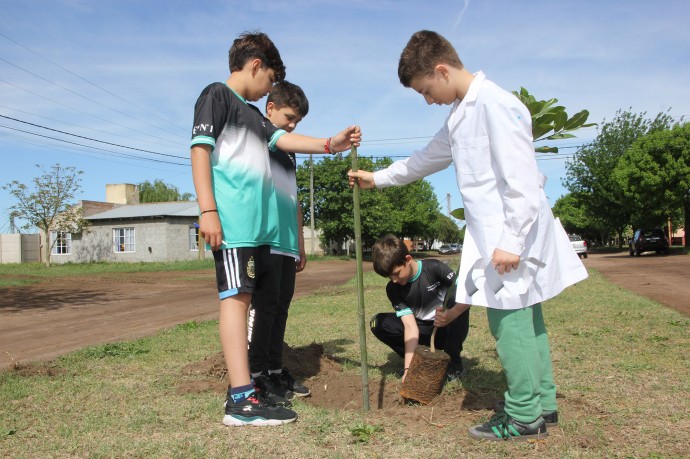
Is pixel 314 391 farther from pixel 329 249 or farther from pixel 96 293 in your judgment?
pixel 329 249

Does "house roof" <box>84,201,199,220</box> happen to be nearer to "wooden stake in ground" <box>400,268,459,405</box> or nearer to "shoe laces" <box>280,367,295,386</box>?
"shoe laces" <box>280,367,295,386</box>

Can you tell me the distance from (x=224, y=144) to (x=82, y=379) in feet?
7.51

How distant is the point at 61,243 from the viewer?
37.9m

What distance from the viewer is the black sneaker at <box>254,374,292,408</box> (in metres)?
3.22

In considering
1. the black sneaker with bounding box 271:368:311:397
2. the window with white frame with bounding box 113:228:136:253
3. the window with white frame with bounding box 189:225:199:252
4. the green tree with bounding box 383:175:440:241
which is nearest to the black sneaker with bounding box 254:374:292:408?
the black sneaker with bounding box 271:368:311:397

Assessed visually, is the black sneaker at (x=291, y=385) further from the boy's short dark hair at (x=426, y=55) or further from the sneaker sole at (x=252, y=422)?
the boy's short dark hair at (x=426, y=55)

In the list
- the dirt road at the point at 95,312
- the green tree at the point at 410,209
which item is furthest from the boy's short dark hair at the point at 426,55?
the green tree at the point at 410,209

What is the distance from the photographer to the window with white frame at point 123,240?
3616 centimetres

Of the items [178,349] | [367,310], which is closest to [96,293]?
[367,310]

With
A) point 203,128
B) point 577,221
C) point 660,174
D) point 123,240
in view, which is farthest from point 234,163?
point 577,221

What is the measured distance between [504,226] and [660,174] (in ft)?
115

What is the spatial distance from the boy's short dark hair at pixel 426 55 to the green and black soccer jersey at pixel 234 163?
99 centimetres

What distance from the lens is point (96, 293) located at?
48.2 ft

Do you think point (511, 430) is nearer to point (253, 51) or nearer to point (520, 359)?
point (520, 359)
